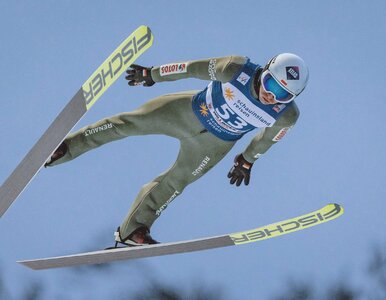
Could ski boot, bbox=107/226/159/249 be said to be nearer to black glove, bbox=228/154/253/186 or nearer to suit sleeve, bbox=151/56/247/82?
black glove, bbox=228/154/253/186

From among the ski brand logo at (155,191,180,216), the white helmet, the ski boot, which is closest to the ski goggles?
the white helmet

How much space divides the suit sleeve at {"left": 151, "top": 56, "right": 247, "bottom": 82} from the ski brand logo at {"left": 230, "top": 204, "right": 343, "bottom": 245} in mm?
1422

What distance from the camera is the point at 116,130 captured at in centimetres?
911

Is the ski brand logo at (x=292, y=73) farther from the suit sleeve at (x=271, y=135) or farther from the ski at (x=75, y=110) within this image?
the ski at (x=75, y=110)

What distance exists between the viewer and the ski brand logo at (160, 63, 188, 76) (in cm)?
873

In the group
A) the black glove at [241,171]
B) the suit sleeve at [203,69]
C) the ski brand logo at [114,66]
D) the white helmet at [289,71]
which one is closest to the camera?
the ski brand logo at [114,66]

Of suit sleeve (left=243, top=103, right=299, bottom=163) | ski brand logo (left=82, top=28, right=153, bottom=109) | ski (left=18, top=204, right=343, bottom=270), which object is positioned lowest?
ski (left=18, top=204, right=343, bottom=270)

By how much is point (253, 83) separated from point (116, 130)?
1.37 meters

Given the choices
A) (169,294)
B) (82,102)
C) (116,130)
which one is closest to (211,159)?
(116,130)

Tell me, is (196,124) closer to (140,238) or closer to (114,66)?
(140,238)

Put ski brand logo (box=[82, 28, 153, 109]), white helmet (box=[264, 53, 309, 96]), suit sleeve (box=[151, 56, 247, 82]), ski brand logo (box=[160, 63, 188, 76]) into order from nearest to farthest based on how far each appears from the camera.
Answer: ski brand logo (box=[82, 28, 153, 109])
white helmet (box=[264, 53, 309, 96])
suit sleeve (box=[151, 56, 247, 82])
ski brand logo (box=[160, 63, 188, 76])

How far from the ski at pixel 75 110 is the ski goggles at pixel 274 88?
1344 millimetres

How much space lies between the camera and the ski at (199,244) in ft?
28.9

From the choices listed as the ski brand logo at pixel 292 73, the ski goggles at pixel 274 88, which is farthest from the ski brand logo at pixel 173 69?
the ski brand logo at pixel 292 73
